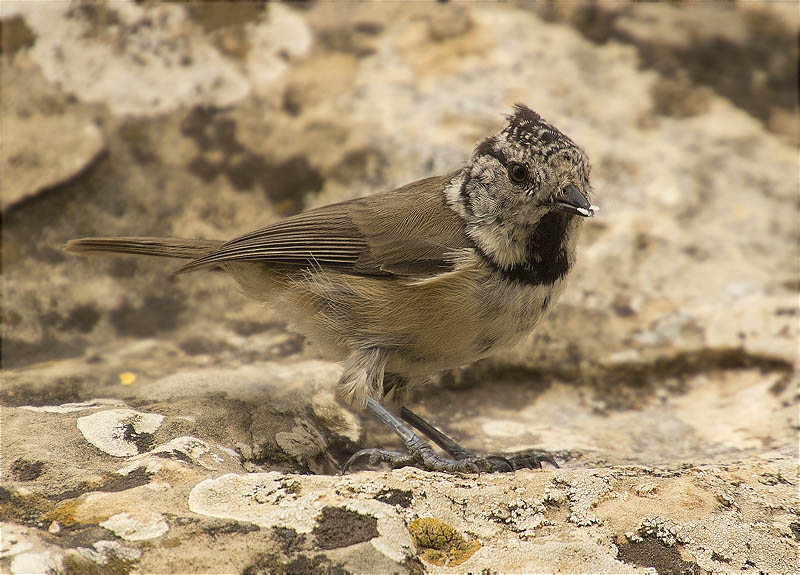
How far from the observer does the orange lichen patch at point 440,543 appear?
2.56 metres

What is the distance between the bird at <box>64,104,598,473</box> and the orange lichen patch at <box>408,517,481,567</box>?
715 mm

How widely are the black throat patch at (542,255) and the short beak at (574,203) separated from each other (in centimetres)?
8

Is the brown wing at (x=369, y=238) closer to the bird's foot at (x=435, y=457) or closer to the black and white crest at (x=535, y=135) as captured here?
the black and white crest at (x=535, y=135)

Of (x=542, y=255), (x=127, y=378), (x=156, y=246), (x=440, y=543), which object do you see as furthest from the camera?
(x=156, y=246)

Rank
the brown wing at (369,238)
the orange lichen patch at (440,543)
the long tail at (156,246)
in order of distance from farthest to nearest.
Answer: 1. the long tail at (156,246)
2. the brown wing at (369,238)
3. the orange lichen patch at (440,543)

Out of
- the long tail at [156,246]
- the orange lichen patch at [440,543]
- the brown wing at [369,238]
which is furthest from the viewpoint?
the long tail at [156,246]

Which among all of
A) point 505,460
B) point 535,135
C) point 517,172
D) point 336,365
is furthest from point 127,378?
point 535,135

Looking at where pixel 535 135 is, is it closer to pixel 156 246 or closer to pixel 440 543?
pixel 440 543

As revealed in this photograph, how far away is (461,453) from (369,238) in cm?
121

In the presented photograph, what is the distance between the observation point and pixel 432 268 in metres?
3.76

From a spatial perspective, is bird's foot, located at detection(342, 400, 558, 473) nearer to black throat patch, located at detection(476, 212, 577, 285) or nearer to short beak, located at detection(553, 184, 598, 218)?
black throat patch, located at detection(476, 212, 577, 285)

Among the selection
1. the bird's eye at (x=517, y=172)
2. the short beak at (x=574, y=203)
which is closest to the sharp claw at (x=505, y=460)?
the short beak at (x=574, y=203)

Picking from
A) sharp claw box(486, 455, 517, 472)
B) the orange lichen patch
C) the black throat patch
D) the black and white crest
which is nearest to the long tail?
the black throat patch

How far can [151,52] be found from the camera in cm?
580
